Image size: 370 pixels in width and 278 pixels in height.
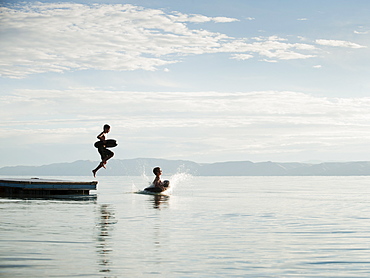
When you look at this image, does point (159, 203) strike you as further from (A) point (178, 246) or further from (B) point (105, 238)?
(A) point (178, 246)

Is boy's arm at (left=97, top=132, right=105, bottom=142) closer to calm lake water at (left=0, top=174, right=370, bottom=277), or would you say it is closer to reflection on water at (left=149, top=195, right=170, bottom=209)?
reflection on water at (left=149, top=195, right=170, bottom=209)

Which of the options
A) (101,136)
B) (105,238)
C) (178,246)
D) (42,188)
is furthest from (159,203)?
(178,246)

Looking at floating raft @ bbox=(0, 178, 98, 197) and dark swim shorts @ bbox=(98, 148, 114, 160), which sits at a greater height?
dark swim shorts @ bbox=(98, 148, 114, 160)

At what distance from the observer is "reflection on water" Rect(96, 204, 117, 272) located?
1284 centimetres

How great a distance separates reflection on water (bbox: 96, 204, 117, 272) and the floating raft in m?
11.2

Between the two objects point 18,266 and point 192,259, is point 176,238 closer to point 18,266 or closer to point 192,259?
point 192,259

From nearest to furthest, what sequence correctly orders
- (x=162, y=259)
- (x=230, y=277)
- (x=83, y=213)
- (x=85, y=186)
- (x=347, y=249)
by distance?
1. (x=230, y=277)
2. (x=162, y=259)
3. (x=347, y=249)
4. (x=83, y=213)
5. (x=85, y=186)

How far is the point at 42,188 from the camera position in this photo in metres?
36.9

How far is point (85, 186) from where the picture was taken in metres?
37.6

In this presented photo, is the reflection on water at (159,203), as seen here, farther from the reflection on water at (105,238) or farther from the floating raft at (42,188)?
the reflection on water at (105,238)

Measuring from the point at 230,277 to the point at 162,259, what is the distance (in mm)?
2478

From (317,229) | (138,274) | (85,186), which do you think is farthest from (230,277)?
(85,186)

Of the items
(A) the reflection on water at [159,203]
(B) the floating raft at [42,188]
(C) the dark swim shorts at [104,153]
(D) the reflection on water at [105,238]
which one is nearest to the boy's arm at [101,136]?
(C) the dark swim shorts at [104,153]

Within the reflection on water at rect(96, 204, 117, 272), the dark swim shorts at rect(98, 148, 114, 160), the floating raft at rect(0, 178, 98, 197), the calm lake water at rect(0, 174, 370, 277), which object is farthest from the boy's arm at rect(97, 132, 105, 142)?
the calm lake water at rect(0, 174, 370, 277)
